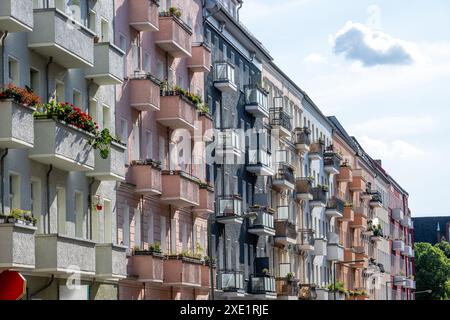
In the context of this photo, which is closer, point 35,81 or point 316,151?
point 35,81

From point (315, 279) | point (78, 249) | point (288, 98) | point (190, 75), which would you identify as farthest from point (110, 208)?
point (315, 279)

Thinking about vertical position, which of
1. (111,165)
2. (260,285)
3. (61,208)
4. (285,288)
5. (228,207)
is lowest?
(285,288)

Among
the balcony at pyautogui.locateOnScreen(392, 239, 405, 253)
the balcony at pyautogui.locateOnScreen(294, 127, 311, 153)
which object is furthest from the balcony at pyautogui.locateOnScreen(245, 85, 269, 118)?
the balcony at pyautogui.locateOnScreen(392, 239, 405, 253)

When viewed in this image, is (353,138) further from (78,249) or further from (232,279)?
(78,249)

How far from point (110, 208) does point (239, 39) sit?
29.0m

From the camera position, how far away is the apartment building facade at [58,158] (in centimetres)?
3316

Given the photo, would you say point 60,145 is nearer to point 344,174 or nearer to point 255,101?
point 255,101

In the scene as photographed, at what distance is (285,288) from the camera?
251ft

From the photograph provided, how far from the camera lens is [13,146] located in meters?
33.4

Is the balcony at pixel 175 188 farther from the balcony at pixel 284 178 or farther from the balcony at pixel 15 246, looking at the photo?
the balcony at pixel 284 178

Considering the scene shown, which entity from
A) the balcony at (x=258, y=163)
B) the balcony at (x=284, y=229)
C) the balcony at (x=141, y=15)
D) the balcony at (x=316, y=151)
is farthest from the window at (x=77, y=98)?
the balcony at (x=316, y=151)

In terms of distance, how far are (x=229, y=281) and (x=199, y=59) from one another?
41.1 feet

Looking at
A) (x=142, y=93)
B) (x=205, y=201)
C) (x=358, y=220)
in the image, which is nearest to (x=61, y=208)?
(x=142, y=93)

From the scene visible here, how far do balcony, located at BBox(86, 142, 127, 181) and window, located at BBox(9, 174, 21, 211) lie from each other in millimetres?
6665
